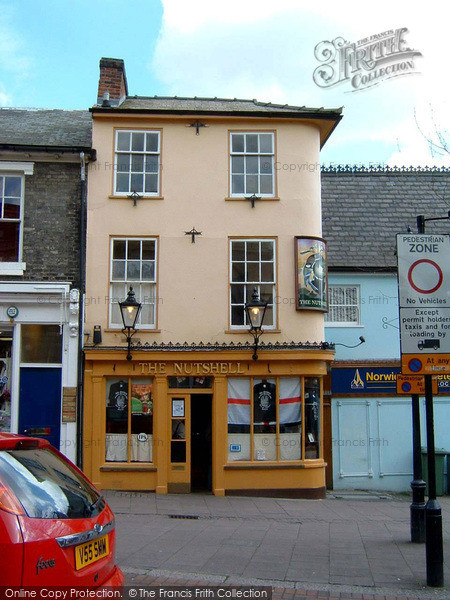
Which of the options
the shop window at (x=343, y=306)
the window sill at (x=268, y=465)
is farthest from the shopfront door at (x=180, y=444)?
the shop window at (x=343, y=306)

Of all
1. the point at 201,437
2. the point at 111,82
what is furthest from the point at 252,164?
the point at 201,437

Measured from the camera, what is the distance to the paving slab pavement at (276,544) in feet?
24.2

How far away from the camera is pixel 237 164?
1523 cm

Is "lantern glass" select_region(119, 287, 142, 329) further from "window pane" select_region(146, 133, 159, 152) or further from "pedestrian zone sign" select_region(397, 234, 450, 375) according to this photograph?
"pedestrian zone sign" select_region(397, 234, 450, 375)

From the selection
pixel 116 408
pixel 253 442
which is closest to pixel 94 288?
pixel 116 408

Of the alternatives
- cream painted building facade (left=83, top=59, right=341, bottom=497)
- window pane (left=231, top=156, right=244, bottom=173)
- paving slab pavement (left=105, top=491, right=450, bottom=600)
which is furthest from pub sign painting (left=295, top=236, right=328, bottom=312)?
paving slab pavement (left=105, top=491, right=450, bottom=600)

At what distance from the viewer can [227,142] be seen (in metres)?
15.2

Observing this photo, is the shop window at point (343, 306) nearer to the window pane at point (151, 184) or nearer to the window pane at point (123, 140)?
the window pane at point (151, 184)

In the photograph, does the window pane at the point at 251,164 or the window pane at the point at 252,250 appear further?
the window pane at the point at 251,164

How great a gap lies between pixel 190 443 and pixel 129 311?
3300 millimetres

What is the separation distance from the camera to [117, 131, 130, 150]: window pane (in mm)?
15133

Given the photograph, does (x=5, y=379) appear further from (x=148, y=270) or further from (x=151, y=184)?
(x=151, y=184)

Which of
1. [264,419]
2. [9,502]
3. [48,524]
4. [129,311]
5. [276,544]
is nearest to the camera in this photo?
[9,502]

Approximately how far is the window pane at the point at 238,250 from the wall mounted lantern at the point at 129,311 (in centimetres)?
253
